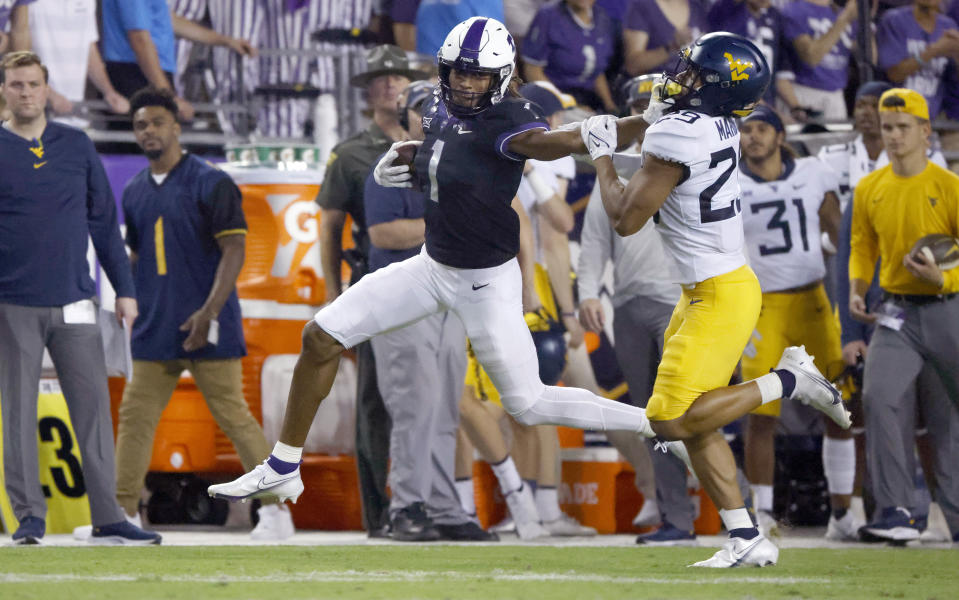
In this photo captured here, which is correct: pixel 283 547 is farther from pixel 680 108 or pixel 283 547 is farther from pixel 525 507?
pixel 680 108

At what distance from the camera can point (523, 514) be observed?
7.18 metres

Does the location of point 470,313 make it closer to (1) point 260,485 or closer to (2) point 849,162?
(1) point 260,485

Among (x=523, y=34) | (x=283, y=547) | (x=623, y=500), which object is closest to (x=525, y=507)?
(x=623, y=500)

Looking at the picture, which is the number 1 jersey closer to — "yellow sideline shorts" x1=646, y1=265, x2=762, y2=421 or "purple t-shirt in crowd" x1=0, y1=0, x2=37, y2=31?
"yellow sideline shorts" x1=646, y1=265, x2=762, y2=421

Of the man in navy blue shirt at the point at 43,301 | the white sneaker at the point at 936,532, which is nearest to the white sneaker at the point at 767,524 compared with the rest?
→ the white sneaker at the point at 936,532

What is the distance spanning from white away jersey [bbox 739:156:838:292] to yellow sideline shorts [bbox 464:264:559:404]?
3.11ft

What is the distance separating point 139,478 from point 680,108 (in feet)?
10.1

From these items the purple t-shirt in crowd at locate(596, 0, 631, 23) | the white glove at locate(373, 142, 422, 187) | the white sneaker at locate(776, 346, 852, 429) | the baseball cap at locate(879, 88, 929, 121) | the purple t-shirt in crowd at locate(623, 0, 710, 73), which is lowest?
the white sneaker at locate(776, 346, 852, 429)

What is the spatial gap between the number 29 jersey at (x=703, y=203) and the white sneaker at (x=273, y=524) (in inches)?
104

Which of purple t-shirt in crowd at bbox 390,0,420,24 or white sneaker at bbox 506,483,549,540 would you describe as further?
purple t-shirt in crowd at bbox 390,0,420,24

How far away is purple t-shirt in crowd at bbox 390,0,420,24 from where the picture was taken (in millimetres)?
9453

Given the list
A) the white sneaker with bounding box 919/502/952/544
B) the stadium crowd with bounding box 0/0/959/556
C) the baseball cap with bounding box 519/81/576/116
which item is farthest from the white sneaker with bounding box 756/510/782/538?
the baseball cap with bounding box 519/81/576/116

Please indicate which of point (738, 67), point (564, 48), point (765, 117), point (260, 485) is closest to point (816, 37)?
point (564, 48)

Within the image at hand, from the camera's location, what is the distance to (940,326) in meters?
6.87
